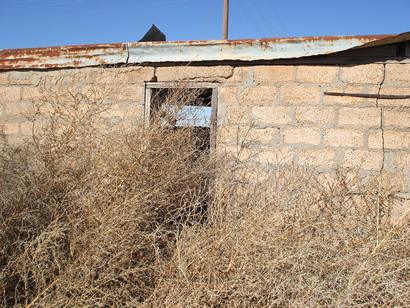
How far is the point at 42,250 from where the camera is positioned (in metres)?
2.68

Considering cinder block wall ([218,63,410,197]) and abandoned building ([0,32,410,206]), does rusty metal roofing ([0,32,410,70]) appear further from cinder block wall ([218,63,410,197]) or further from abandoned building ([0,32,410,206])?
cinder block wall ([218,63,410,197])

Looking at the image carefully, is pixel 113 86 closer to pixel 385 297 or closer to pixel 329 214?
pixel 329 214

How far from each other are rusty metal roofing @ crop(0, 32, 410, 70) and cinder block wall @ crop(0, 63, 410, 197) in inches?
5.3

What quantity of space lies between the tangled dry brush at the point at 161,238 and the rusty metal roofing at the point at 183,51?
1.04 metres

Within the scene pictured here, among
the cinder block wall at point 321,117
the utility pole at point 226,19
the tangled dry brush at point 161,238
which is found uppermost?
the utility pole at point 226,19

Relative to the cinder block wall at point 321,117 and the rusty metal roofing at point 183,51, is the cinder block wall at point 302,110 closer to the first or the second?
the cinder block wall at point 321,117

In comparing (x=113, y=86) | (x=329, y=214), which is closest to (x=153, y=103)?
(x=113, y=86)

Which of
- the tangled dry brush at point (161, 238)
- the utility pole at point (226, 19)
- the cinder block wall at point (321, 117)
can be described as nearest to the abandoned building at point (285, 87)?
the cinder block wall at point (321, 117)

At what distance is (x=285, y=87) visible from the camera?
4316 millimetres

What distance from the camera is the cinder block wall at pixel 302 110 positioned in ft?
13.3

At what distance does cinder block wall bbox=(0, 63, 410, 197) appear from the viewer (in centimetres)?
405

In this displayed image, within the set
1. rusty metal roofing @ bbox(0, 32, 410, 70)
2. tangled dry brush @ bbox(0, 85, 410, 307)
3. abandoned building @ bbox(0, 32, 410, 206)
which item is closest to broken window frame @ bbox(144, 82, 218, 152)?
abandoned building @ bbox(0, 32, 410, 206)

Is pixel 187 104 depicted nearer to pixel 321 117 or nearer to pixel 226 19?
pixel 321 117

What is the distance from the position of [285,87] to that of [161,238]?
6.84 feet
